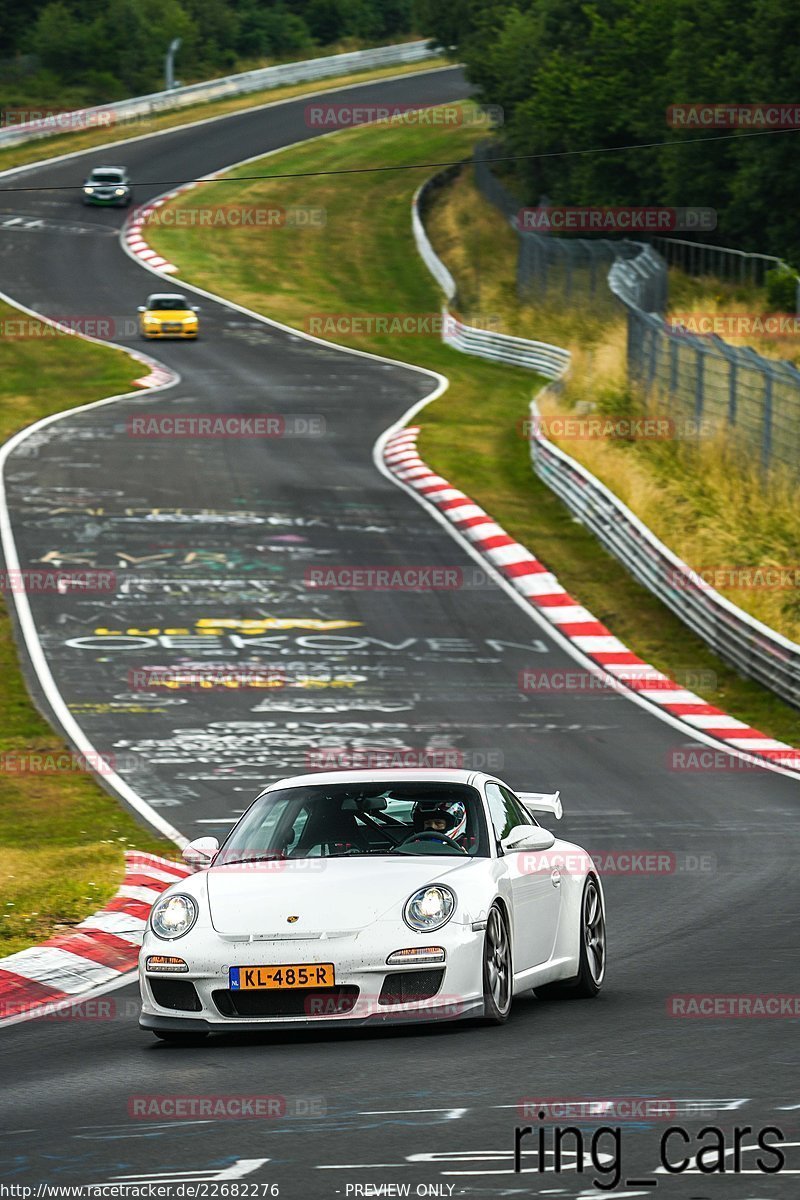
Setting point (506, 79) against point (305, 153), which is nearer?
point (506, 79)

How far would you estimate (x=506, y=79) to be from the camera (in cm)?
6681

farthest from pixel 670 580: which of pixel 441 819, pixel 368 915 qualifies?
pixel 368 915

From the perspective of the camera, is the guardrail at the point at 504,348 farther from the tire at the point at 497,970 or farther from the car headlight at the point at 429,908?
the car headlight at the point at 429,908

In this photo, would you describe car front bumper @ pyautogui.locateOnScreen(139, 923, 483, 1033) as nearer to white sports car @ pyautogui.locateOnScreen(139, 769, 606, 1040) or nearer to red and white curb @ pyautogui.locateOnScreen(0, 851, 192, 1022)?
white sports car @ pyautogui.locateOnScreen(139, 769, 606, 1040)

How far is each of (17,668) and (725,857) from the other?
10488 millimetres

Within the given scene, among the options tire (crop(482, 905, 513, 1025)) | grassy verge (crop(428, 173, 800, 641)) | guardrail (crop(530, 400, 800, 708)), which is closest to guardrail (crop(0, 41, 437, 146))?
grassy verge (crop(428, 173, 800, 641))

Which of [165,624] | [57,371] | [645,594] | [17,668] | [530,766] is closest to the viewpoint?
[530,766]

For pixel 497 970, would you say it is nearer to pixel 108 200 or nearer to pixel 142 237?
pixel 142 237

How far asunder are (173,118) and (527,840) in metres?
77.2

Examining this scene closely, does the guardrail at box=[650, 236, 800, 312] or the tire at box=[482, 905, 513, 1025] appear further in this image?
the guardrail at box=[650, 236, 800, 312]

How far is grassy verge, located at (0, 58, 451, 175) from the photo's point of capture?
74.2 m

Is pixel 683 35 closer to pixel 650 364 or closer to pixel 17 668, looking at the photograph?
pixel 650 364

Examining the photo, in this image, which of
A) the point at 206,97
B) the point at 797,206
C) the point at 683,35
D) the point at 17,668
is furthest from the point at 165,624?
the point at 206,97

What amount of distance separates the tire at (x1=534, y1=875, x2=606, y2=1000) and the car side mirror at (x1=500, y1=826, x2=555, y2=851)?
0.65 m
